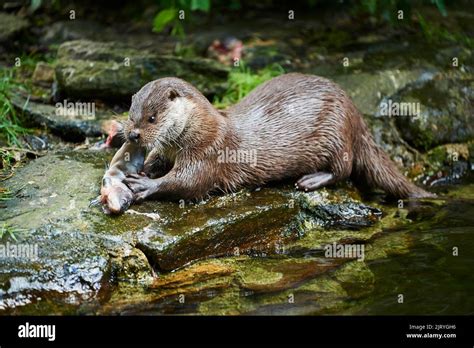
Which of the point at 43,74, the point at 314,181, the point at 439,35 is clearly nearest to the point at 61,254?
the point at 314,181

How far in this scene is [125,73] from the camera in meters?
5.42

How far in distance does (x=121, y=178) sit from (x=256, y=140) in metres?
0.85

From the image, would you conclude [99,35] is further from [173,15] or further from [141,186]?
[141,186]

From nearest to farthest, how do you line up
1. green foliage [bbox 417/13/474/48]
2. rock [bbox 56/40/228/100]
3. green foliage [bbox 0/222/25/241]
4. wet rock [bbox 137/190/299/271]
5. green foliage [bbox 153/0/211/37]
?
green foliage [bbox 0/222/25/241] < wet rock [bbox 137/190/299/271] < rock [bbox 56/40/228/100] < green foliage [bbox 153/0/211/37] < green foliage [bbox 417/13/474/48]

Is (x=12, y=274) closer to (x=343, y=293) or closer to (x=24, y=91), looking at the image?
(x=343, y=293)

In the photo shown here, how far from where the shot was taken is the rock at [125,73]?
5395 millimetres

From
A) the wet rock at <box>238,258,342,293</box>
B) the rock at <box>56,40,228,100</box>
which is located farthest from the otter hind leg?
the rock at <box>56,40,228,100</box>

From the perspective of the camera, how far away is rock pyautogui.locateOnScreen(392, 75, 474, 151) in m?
5.48

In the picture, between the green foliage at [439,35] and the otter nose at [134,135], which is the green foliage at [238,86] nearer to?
the otter nose at [134,135]

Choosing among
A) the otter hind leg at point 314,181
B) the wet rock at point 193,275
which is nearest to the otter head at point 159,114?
the wet rock at point 193,275

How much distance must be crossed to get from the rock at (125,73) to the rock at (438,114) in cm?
140

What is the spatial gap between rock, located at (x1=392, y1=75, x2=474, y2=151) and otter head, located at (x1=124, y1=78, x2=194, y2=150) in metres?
2.03

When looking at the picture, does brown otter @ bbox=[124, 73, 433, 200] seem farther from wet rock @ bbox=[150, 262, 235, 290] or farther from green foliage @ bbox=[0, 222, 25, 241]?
green foliage @ bbox=[0, 222, 25, 241]
